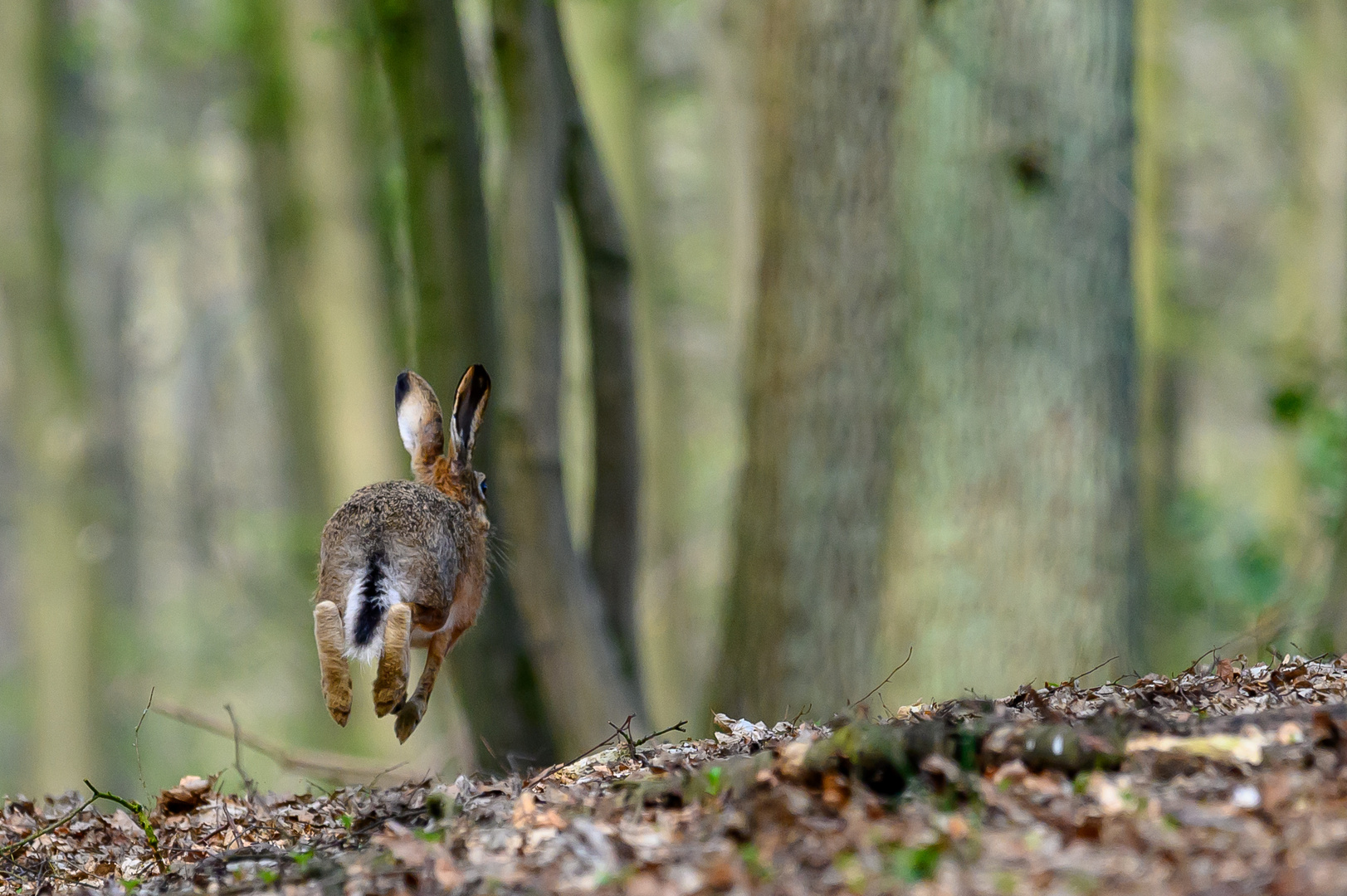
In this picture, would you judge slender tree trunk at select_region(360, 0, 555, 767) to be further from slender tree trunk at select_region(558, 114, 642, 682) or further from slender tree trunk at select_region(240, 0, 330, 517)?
slender tree trunk at select_region(240, 0, 330, 517)

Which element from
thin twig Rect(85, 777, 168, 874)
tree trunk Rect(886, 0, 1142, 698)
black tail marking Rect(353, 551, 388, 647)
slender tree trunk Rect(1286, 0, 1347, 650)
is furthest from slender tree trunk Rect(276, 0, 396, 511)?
slender tree trunk Rect(1286, 0, 1347, 650)

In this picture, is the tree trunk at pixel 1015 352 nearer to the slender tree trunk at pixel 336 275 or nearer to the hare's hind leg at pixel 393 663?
the hare's hind leg at pixel 393 663

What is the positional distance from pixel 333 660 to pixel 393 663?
0.70 ft

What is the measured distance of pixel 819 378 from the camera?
855 cm

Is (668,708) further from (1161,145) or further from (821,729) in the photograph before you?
(821,729)

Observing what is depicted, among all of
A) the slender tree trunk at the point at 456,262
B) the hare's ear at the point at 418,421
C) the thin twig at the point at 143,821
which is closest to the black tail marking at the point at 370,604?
the hare's ear at the point at 418,421

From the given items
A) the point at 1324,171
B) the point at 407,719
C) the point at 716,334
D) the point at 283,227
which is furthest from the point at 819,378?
the point at 716,334

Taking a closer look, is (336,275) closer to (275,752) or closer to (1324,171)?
(275,752)

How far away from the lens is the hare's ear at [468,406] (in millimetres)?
5055

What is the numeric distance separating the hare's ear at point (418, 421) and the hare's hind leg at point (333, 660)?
3.33ft

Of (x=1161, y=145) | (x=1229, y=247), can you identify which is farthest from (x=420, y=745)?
(x=1229, y=247)

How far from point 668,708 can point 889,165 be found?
7.98m

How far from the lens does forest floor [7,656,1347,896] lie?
3264 mm

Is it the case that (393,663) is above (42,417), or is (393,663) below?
below
